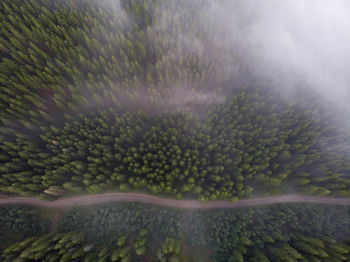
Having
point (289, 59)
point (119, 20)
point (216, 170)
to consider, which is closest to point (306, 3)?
point (289, 59)

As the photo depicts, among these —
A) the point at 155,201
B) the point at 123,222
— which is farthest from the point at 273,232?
the point at 123,222

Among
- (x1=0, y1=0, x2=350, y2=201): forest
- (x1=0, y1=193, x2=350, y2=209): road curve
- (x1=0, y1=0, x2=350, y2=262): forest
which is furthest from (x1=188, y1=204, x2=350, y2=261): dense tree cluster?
(x1=0, y1=0, x2=350, y2=201): forest

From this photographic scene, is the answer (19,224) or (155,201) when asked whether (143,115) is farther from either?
(19,224)

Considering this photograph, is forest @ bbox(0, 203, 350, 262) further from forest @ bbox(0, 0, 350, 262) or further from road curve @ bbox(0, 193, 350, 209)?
road curve @ bbox(0, 193, 350, 209)

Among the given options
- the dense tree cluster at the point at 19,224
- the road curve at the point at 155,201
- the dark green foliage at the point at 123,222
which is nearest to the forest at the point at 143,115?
the road curve at the point at 155,201

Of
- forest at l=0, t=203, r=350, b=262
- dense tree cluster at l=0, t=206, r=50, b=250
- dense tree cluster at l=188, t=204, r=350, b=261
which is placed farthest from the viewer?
dense tree cluster at l=0, t=206, r=50, b=250

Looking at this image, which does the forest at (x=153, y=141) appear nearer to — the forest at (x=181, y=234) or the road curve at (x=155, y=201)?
the forest at (x=181, y=234)
